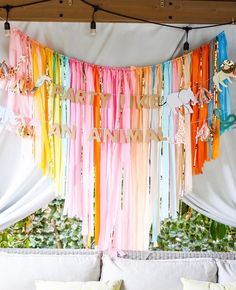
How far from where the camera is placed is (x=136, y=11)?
3061 millimetres

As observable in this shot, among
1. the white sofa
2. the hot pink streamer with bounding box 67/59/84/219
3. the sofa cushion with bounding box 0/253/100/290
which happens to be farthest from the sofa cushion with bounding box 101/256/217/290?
the hot pink streamer with bounding box 67/59/84/219

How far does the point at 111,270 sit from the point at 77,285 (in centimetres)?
24

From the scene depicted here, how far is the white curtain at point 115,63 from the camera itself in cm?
311

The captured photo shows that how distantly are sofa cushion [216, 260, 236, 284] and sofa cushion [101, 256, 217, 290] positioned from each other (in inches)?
1.1

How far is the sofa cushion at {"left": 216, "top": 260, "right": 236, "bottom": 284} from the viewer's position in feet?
9.38

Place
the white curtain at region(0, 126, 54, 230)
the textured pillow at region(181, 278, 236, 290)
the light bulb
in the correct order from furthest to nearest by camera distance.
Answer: the white curtain at region(0, 126, 54, 230) → the light bulb → the textured pillow at region(181, 278, 236, 290)

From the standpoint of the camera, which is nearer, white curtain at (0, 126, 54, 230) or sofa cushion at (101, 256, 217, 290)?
sofa cushion at (101, 256, 217, 290)

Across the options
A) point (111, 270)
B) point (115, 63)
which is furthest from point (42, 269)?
point (115, 63)

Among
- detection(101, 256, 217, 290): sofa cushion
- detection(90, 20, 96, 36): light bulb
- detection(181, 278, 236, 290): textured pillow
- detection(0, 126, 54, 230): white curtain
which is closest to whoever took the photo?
detection(181, 278, 236, 290): textured pillow

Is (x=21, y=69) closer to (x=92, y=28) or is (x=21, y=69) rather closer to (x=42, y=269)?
(x=92, y=28)

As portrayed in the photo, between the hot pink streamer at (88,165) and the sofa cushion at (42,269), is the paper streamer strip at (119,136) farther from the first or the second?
the sofa cushion at (42,269)

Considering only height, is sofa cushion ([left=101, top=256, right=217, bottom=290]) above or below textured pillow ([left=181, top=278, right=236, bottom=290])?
above

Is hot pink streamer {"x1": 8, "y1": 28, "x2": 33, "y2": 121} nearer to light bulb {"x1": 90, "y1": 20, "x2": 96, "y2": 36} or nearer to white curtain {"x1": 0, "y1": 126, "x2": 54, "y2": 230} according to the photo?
white curtain {"x1": 0, "y1": 126, "x2": 54, "y2": 230}

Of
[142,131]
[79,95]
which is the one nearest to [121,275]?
[142,131]
